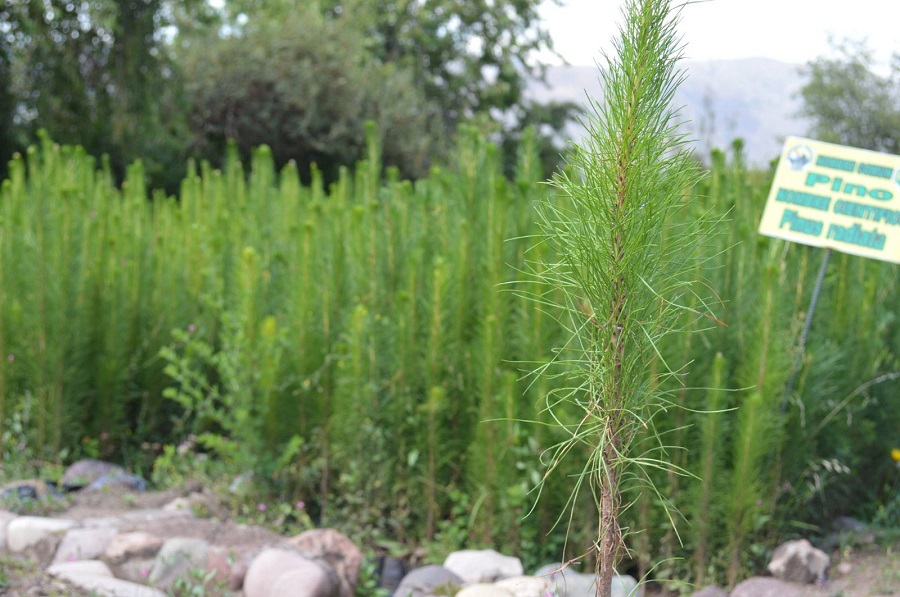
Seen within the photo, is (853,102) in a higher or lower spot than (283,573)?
higher

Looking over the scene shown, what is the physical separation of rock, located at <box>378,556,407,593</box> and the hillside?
200 cm

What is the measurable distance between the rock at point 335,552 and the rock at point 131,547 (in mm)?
558

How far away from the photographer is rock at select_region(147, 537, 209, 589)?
3426 mm

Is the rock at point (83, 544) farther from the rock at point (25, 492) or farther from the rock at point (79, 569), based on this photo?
the rock at point (25, 492)

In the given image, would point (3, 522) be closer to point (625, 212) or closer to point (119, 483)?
point (119, 483)

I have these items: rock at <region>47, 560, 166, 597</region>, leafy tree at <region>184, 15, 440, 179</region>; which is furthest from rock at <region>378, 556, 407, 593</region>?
leafy tree at <region>184, 15, 440, 179</region>

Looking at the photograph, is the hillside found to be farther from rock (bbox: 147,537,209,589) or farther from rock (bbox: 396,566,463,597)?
rock (bbox: 147,537,209,589)

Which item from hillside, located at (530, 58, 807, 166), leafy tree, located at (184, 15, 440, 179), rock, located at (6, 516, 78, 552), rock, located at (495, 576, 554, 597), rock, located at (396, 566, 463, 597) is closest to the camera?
hillside, located at (530, 58, 807, 166)

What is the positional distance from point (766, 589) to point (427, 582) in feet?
4.05

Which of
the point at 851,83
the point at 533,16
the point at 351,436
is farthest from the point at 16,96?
the point at 851,83

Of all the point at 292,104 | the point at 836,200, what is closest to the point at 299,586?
the point at 836,200

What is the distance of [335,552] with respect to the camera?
3.43 meters

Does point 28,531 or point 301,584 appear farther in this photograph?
point 28,531

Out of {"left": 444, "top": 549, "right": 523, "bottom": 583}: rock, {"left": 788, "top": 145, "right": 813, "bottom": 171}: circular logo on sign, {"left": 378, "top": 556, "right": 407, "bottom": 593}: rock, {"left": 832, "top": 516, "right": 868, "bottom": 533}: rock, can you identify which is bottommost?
{"left": 378, "top": 556, "right": 407, "bottom": 593}: rock
